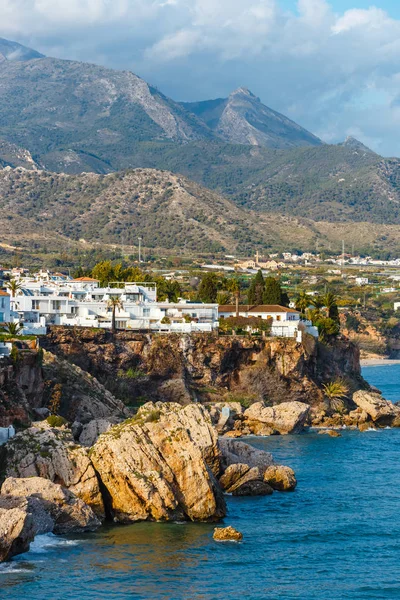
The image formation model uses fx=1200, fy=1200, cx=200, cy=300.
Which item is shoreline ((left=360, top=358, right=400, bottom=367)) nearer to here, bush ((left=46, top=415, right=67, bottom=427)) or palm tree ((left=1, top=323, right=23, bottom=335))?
palm tree ((left=1, top=323, right=23, bottom=335))

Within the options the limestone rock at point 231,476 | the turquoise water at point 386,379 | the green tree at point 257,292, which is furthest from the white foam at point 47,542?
the green tree at point 257,292

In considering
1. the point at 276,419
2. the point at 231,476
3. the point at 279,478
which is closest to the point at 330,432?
the point at 276,419

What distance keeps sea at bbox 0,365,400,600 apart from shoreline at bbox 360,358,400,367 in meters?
108

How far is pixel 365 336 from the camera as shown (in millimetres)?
176500

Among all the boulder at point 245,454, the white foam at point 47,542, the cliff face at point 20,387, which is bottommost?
the white foam at point 47,542

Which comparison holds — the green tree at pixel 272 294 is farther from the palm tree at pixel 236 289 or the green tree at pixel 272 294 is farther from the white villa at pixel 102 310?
the white villa at pixel 102 310

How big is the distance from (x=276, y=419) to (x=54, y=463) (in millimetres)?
31889

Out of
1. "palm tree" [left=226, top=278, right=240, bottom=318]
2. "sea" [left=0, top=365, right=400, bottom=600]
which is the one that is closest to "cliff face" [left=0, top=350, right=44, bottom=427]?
"sea" [left=0, top=365, right=400, bottom=600]

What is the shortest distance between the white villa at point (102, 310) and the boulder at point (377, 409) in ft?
44.1

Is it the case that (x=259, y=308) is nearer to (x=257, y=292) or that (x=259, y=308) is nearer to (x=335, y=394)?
(x=257, y=292)

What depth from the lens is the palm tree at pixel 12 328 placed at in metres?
72.2

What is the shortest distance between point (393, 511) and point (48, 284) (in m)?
58.5

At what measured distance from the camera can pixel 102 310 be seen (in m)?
96.5

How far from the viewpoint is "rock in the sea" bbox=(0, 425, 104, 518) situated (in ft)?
A: 155
